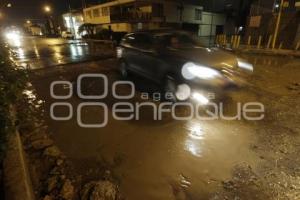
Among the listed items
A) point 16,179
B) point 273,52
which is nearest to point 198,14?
point 273,52

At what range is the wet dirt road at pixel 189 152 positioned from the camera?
274cm

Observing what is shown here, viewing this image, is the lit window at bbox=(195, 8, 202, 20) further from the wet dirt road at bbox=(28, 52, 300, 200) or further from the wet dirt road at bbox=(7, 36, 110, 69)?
the wet dirt road at bbox=(28, 52, 300, 200)

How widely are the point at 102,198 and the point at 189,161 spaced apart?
149 cm

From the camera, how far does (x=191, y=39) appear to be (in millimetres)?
6059

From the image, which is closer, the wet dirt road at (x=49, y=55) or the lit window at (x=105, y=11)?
the wet dirt road at (x=49, y=55)

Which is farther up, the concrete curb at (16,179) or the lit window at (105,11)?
the lit window at (105,11)

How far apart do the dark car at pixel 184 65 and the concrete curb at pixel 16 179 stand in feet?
11.8

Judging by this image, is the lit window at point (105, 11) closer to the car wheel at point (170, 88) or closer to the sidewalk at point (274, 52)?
the sidewalk at point (274, 52)

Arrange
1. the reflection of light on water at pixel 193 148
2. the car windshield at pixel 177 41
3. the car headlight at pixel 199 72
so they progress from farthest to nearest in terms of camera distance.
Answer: the car windshield at pixel 177 41, the car headlight at pixel 199 72, the reflection of light on water at pixel 193 148

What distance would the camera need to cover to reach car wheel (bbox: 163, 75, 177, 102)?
16.7 ft

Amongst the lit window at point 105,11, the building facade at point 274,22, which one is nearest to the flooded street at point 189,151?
the building facade at point 274,22

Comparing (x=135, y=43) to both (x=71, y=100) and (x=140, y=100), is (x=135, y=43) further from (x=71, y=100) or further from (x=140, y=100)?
(x=71, y=100)

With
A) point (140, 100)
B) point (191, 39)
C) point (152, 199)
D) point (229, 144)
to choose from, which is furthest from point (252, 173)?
point (191, 39)

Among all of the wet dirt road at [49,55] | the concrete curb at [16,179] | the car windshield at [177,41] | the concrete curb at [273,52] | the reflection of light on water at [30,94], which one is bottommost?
the reflection of light on water at [30,94]
